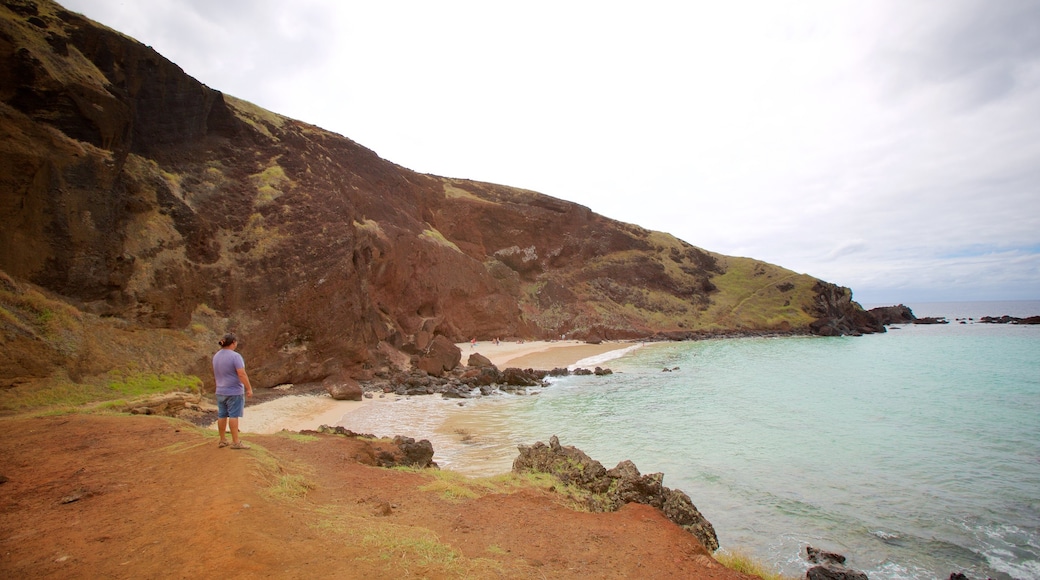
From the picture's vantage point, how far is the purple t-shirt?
8242 mm

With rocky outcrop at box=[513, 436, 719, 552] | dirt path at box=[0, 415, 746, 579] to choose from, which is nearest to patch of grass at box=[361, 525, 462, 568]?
dirt path at box=[0, 415, 746, 579]

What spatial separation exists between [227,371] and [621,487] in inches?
288

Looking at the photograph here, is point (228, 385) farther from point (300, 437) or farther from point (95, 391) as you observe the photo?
point (95, 391)

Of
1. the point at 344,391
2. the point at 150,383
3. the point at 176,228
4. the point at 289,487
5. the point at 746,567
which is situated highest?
the point at 176,228

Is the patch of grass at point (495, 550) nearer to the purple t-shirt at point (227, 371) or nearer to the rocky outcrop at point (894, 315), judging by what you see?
the purple t-shirt at point (227, 371)

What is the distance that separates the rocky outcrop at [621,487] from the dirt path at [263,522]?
0.39 meters

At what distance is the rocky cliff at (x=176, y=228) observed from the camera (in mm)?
14828

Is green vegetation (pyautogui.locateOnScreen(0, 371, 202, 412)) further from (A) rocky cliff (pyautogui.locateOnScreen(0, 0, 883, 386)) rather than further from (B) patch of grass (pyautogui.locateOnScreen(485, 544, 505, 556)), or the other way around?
(B) patch of grass (pyautogui.locateOnScreen(485, 544, 505, 556))

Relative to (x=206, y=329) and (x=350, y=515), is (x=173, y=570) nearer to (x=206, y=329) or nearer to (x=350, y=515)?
(x=350, y=515)

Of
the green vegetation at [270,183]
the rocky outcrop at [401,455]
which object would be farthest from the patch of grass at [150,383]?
the green vegetation at [270,183]

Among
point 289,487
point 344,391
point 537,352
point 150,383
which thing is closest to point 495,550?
point 289,487

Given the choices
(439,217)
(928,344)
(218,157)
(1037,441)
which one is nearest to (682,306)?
(928,344)

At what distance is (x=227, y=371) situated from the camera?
829cm

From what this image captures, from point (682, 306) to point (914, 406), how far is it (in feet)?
177
